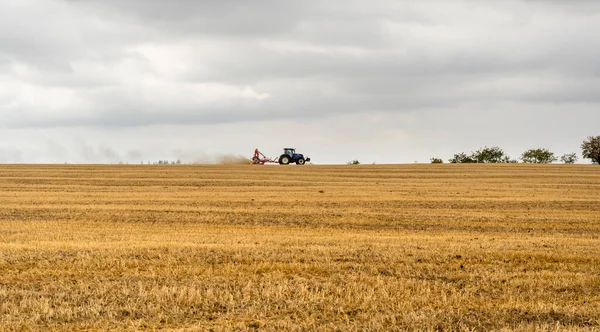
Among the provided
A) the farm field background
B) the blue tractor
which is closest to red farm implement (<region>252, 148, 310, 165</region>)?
the blue tractor

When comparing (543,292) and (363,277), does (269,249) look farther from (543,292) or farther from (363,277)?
(543,292)

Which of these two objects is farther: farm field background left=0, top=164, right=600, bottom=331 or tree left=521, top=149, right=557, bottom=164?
tree left=521, top=149, right=557, bottom=164

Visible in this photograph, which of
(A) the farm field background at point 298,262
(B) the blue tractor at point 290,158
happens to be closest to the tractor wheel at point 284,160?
(B) the blue tractor at point 290,158

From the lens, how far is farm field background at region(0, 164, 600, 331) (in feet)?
35.7

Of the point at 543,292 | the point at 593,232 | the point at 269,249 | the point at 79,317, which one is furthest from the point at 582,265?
the point at 79,317

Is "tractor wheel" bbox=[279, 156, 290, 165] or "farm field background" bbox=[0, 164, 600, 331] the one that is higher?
"tractor wheel" bbox=[279, 156, 290, 165]

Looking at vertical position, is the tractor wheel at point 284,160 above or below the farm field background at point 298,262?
above

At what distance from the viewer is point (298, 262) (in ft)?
52.0

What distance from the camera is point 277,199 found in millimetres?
36438

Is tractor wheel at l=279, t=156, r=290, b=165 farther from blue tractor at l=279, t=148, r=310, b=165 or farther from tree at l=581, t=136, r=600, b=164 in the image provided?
tree at l=581, t=136, r=600, b=164

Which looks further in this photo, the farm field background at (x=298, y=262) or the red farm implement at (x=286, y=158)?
the red farm implement at (x=286, y=158)

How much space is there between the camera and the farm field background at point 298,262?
1088 centimetres

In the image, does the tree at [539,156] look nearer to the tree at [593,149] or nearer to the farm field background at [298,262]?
the tree at [593,149]

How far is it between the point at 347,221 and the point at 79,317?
1714cm
